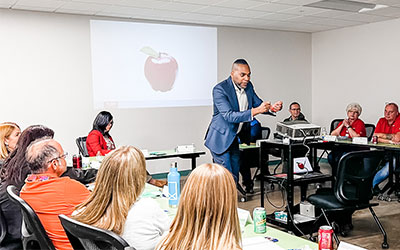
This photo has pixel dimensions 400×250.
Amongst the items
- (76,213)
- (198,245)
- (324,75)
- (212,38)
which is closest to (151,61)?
(212,38)

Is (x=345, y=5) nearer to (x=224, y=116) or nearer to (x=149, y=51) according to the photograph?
(x=149, y=51)

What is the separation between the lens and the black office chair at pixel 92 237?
1406mm

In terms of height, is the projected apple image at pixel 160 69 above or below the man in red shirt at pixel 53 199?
A: above

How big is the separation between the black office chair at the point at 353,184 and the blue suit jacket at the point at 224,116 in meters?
0.97

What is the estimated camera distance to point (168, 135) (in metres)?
6.97

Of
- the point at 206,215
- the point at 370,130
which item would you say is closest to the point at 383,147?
the point at 370,130

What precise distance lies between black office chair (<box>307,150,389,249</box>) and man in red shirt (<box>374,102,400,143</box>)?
7.39 ft

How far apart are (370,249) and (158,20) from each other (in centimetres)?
456

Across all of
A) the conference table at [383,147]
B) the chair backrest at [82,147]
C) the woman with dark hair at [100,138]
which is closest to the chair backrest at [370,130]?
the conference table at [383,147]

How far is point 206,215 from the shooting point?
132 cm

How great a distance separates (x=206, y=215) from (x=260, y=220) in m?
Answer: 0.77

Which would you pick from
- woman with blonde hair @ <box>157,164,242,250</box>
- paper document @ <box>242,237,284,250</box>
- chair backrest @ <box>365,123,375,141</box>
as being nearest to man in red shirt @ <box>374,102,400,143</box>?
chair backrest @ <box>365,123,375,141</box>

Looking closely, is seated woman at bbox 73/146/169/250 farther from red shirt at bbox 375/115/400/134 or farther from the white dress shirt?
red shirt at bbox 375/115/400/134

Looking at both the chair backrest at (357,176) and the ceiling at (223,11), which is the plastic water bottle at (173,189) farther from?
the ceiling at (223,11)
